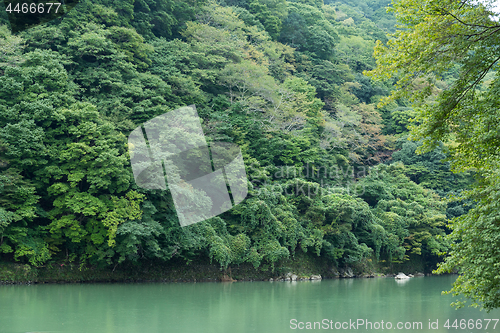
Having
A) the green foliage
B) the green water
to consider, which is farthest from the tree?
the green water

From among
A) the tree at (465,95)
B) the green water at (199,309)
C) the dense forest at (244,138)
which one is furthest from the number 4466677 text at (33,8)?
the tree at (465,95)

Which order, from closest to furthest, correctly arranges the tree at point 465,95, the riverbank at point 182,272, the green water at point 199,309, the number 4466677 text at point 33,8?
the tree at point 465,95 < the green water at point 199,309 < the riverbank at point 182,272 < the number 4466677 text at point 33,8

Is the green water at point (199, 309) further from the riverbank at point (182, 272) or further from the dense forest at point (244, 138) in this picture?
the dense forest at point (244, 138)

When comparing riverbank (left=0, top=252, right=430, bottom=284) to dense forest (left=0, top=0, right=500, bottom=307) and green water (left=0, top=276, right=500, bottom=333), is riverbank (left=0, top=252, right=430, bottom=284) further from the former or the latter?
green water (left=0, top=276, right=500, bottom=333)

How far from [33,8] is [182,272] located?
11.5 metres

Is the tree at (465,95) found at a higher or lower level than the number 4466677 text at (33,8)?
lower

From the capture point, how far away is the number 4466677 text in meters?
17.9

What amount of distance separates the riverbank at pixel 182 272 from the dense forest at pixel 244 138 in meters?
0.37

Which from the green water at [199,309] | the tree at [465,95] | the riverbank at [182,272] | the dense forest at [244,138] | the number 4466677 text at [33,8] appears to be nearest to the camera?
the tree at [465,95]

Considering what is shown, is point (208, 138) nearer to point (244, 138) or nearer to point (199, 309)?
Answer: point (244, 138)

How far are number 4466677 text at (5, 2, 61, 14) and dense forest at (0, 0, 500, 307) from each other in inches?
20.5

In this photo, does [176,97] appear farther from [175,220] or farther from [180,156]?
[175,220]

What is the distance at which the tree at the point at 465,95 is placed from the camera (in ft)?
20.4

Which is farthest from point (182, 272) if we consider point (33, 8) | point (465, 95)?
point (465, 95)
